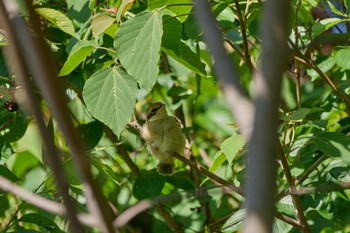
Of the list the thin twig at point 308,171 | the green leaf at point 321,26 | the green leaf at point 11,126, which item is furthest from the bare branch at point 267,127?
the green leaf at point 11,126

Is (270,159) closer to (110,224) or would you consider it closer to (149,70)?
(110,224)

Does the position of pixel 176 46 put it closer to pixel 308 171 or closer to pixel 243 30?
pixel 243 30

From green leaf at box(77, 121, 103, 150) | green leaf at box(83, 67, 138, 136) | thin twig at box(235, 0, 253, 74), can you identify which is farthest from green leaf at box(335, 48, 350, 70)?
green leaf at box(77, 121, 103, 150)

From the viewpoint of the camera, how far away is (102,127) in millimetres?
3240

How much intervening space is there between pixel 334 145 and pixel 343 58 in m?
0.51

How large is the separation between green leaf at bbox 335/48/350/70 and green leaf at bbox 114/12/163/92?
2.72ft

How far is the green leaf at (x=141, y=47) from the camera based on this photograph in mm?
2312

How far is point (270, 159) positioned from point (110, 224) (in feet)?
0.82

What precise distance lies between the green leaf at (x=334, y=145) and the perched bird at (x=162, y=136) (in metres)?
0.95

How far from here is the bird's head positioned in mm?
3455

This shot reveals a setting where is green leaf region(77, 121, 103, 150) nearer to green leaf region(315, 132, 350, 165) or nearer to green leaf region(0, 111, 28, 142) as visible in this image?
green leaf region(0, 111, 28, 142)

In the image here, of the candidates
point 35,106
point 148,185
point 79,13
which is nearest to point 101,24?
point 79,13

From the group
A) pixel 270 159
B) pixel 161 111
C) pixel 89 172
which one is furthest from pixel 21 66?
pixel 161 111

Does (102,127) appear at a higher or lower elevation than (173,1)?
lower
